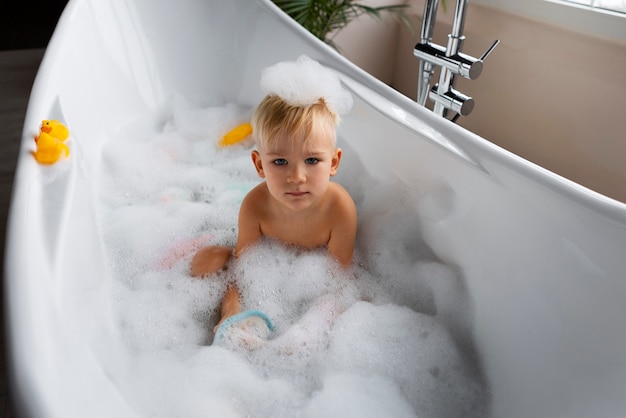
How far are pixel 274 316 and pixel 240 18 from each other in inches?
47.7

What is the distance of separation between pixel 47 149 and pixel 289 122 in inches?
15.7

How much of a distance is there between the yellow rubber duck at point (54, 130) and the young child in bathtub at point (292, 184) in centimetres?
34

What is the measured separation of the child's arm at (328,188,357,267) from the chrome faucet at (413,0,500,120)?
0.32 m

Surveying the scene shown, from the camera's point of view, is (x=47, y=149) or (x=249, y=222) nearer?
(x=47, y=149)

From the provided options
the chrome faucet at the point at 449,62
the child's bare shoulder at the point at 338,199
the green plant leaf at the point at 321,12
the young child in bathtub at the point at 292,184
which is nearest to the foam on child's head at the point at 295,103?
the young child in bathtub at the point at 292,184

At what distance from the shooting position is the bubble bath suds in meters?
0.88

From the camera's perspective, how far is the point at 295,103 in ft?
3.25

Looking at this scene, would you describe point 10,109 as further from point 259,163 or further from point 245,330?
point 245,330

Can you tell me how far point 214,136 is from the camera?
1.77 m

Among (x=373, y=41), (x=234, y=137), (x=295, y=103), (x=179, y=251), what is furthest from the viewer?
(x=373, y=41)

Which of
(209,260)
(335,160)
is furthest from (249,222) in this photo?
(335,160)

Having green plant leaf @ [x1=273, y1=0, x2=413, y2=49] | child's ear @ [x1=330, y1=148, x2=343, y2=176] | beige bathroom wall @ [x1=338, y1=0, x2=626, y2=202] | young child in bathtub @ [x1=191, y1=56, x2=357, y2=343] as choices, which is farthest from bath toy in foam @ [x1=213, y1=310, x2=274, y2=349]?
green plant leaf @ [x1=273, y1=0, x2=413, y2=49]

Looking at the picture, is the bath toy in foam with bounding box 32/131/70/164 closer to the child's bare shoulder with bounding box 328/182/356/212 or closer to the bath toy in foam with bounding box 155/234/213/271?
the bath toy in foam with bounding box 155/234/213/271

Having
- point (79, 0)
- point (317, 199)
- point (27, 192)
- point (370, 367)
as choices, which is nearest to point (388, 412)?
point (370, 367)
